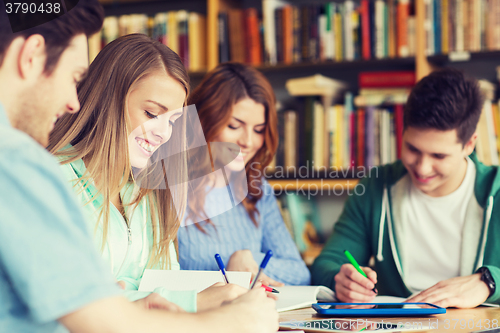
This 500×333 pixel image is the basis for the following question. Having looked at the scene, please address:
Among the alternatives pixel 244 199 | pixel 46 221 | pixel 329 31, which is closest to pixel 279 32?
pixel 329 31

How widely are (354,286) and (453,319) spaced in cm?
26

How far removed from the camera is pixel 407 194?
1523 mm

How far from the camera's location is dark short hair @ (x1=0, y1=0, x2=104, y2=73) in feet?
1.73

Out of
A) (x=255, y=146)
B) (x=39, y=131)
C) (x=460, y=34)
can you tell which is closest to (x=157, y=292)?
(x=39, y=131)

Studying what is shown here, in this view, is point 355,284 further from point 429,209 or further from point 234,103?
point 234,103

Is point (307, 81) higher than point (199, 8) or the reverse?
the reverse

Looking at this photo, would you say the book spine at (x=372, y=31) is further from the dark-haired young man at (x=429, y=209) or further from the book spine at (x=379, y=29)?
the dark-haired young man at (x=429, y=209)

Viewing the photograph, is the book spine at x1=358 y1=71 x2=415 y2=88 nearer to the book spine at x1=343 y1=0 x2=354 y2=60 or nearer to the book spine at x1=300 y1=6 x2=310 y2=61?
the book spine at x1=343 y1=0 x2=354 y2=60

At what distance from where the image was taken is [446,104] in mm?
1320

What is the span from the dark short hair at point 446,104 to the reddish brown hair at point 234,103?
18.1 inches

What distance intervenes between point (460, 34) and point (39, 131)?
6.02 feet

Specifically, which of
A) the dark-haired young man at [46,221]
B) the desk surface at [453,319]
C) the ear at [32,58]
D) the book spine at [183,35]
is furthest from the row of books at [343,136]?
the ear at [32,58]

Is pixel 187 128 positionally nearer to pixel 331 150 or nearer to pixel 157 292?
pixel 157 292

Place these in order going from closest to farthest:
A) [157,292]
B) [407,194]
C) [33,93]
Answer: [33,93], [157,292], [407,194]
